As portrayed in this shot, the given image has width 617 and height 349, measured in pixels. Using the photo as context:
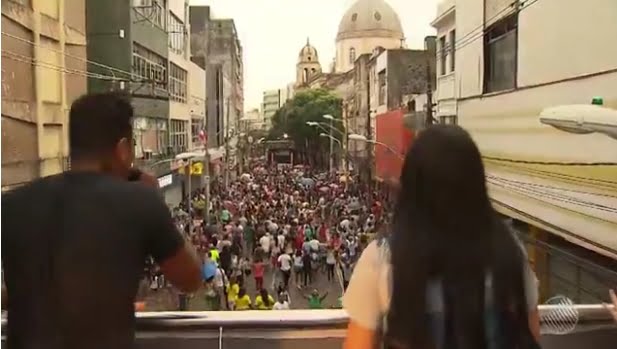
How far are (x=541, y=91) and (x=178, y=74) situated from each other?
115cm

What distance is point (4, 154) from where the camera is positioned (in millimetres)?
1323

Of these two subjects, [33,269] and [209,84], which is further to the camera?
[209,84]

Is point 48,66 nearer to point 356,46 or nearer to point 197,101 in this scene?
point 197,101

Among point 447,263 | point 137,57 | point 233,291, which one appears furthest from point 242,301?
point 447,263

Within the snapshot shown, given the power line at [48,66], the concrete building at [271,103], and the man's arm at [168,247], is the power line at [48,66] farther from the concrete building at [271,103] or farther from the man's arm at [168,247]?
the man's arm at [168,247]

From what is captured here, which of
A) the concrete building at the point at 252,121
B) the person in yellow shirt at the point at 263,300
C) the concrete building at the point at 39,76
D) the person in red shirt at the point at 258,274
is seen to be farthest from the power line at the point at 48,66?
the person in red shirt at the point at 258,274

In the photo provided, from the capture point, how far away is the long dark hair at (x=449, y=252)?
69 centimetres

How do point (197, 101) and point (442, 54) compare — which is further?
point (442, 54)

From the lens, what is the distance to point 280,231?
325cm

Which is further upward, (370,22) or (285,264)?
(370,22)

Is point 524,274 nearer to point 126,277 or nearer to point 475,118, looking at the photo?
point 126,277

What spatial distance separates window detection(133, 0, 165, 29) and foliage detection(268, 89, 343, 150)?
0.50 metres

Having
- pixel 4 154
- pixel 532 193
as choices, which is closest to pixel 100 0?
pixel 4 154

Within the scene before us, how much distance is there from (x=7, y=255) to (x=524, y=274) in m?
0.50
